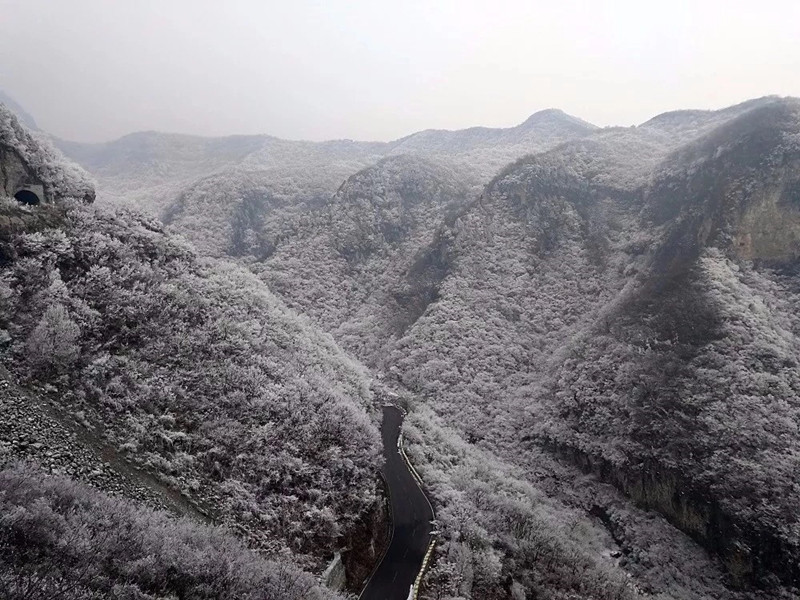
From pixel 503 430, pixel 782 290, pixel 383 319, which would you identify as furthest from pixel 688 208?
pixel 383 319

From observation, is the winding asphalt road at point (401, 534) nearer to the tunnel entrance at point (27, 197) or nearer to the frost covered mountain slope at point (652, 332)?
the frost covered mountain slope at point (652, 332)

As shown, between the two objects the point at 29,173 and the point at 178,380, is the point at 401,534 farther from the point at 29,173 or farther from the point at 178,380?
the point at 29,173

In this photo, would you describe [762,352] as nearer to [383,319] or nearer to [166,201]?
[383,319]

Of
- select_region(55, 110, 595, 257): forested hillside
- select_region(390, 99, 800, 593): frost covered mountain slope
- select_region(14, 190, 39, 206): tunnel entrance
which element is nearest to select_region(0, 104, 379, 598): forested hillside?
select_region(14, 190, 39, 206): tunnel entrance

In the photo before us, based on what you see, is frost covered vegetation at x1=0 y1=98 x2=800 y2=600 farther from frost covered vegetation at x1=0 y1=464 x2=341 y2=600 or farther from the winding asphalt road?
frost covered vegetation at x1=0 y1=464 x2=341 y2=600

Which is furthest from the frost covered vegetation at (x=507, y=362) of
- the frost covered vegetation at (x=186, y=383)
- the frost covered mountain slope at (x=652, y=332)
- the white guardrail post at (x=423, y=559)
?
the white guardrail post at (x=423, y=559)

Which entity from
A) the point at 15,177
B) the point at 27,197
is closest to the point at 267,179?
the point at 27,197
